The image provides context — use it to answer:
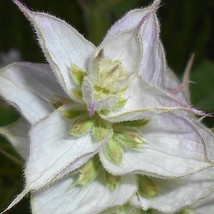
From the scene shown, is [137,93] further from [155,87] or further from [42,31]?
[42,31]

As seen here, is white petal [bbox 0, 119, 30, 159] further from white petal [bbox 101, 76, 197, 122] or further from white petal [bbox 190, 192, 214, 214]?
white petal [bbox 190, 192, 214, 214]

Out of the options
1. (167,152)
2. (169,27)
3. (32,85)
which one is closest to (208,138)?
(167,152)

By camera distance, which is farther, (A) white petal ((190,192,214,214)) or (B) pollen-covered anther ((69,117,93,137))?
(A) white petal ((190,192,214,214))

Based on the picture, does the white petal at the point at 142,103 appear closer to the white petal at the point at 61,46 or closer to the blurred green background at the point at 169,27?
the white petal at the point at 61,46

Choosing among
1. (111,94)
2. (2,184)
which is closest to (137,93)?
(111,94)

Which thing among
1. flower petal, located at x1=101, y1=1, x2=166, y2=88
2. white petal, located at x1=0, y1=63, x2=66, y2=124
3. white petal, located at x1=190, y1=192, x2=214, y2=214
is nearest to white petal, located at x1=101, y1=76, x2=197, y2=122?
flower petal, located at x1=101, y1=1, x2=166, y2=88

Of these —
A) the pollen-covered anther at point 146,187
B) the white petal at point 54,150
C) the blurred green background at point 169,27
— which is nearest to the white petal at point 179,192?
the pollen-covered anther at point 146,187
